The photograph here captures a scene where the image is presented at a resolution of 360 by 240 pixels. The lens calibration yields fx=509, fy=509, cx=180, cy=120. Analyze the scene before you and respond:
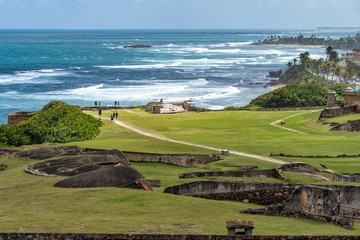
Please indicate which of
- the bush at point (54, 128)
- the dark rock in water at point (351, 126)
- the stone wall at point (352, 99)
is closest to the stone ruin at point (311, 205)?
the bush at point (54, 128)

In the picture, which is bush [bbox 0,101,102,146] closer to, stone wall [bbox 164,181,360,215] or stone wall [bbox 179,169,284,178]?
stone wall [bbox 179,169,284,178]

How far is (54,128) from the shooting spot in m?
36.3

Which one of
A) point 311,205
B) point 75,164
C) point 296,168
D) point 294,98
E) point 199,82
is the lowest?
point 199,82

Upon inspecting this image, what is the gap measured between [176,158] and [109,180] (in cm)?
978

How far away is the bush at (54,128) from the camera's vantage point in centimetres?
3238

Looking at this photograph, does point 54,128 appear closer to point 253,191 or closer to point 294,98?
point 253,191

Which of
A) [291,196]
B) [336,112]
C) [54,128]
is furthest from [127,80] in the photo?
[291,196]

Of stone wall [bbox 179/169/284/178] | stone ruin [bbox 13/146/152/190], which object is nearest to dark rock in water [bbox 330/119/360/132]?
A: stone wall [bbox 179/169/284/178]

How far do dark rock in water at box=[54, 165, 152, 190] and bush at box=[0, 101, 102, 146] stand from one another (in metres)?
15.5

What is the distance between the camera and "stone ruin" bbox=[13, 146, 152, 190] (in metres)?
17.2

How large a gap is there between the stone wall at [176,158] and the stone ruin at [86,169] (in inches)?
129

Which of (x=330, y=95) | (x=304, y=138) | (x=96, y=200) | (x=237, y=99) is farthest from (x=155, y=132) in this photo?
(x=237, y=99)

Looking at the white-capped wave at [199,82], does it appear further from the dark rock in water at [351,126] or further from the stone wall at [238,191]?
the stone wall at [238,191]

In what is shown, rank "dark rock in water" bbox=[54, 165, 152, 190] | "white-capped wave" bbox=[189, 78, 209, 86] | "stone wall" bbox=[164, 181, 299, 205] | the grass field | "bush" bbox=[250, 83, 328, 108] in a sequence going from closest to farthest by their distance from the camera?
1. the grass field
2. "stone wall" bbox=[164, 181, 299, 205]
3. "dark rock in water" bbox=[54, 165, 152, 190]
4. "bush" bbox=[250, 83, 328, 108]
5. "white-capped wave" bbox=[189, 78, 209, 86]
